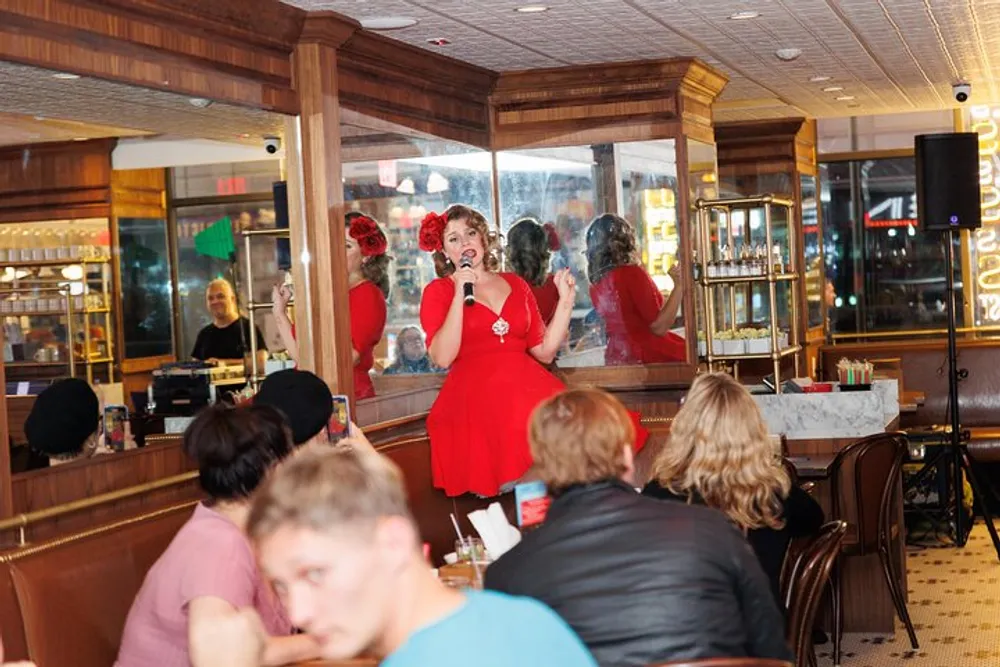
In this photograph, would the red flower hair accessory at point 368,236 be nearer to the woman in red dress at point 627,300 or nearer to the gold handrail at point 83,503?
the woman in red dress at point 627,300

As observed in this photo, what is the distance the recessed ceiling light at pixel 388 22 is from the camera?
19.7ft

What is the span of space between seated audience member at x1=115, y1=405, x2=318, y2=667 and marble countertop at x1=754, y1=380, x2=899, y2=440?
418 centimetres

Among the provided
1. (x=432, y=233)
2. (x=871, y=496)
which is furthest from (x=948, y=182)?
(x=432, y=233)

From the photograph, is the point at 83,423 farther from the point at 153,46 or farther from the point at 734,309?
the point at 734,309

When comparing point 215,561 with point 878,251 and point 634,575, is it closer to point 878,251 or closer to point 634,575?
point 634,575

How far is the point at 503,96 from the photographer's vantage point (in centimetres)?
800

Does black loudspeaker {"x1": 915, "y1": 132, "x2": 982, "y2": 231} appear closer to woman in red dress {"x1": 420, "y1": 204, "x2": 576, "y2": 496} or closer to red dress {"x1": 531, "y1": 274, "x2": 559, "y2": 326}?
red dress {"x1": 531, "y1": 274, "x2": 559, "y2": 326}

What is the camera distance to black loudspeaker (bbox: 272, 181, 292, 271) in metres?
6.04

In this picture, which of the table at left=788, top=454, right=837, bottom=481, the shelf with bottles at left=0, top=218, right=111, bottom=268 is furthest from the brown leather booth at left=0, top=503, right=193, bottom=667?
the table at left=788, top=454, right=837, bottom=481

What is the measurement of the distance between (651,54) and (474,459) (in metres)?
2.46

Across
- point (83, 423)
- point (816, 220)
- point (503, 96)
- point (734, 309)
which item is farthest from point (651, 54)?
point (816, 220)

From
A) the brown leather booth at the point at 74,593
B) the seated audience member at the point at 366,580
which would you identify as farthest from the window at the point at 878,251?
the seated audience member at the point at 366,580

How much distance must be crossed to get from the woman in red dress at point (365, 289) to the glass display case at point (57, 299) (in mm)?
1331

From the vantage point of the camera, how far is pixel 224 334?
5848mm
